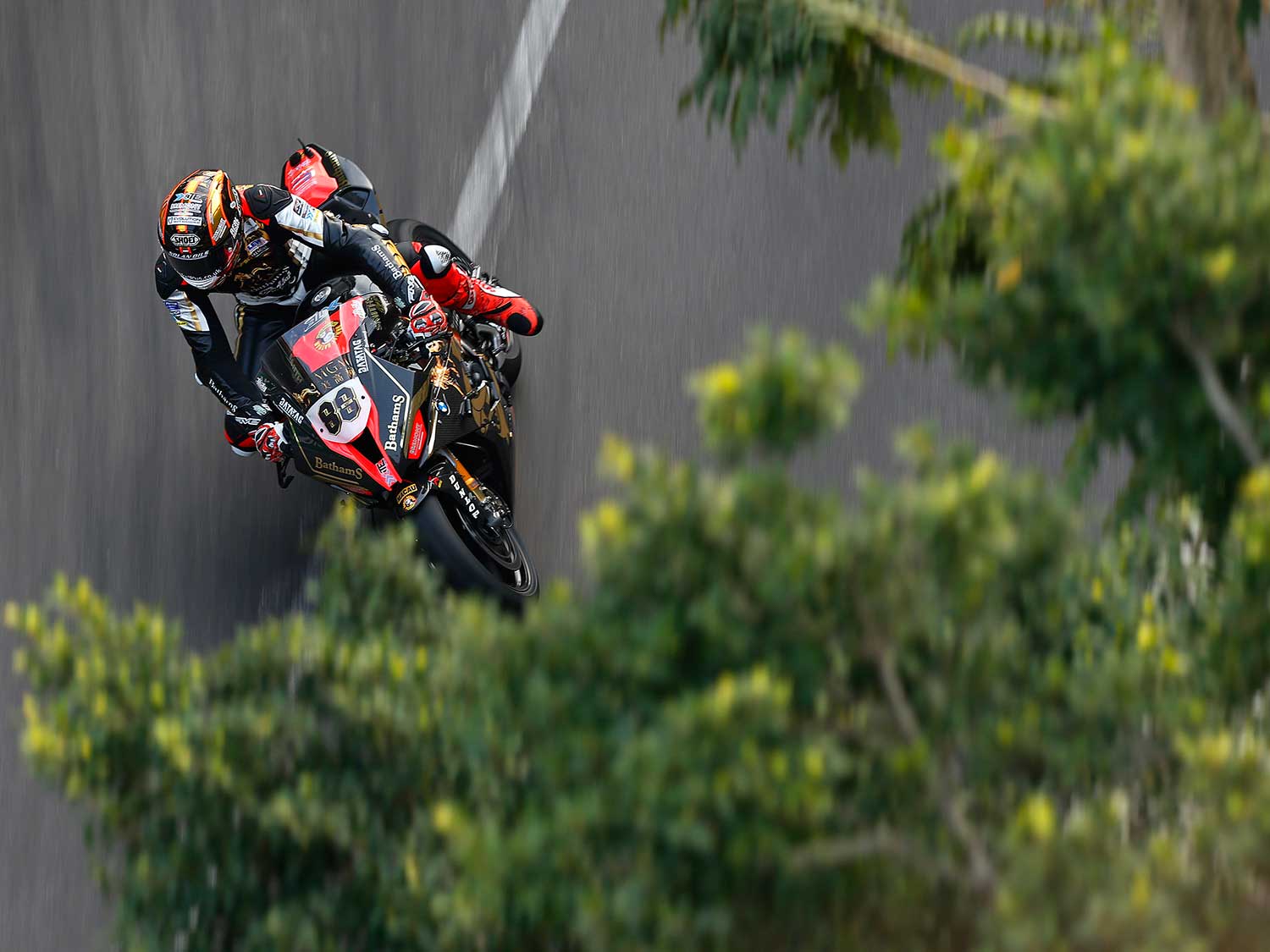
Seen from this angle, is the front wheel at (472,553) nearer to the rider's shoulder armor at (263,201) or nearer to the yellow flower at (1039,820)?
the rider's shoulder armor at (263,201)

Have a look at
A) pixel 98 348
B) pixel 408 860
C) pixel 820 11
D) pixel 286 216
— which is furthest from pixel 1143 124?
pixel 98 348

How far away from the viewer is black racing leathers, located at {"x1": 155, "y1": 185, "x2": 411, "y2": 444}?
8492 mm

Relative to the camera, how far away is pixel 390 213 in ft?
39.2

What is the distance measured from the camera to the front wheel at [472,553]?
8602 mm

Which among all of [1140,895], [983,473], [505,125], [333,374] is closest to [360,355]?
[333,374]

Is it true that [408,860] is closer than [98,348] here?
Yes

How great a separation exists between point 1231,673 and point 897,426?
525 centimetres

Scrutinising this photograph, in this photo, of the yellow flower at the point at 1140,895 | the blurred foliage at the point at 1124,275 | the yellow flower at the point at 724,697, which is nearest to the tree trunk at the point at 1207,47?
the blurred foliage at the point at 1124,275

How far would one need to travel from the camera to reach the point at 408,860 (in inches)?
192

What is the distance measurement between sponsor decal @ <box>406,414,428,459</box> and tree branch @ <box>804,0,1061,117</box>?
3535mm

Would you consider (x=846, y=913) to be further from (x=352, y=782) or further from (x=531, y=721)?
(x=352, y=782)

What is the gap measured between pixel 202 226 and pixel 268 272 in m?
0.58

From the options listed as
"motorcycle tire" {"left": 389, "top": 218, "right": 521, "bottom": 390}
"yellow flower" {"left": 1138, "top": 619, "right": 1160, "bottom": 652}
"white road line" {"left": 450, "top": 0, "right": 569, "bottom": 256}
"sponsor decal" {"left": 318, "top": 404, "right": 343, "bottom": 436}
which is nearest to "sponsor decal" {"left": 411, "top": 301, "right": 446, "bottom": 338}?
"sponsor decal" {"left": 318, "top": 404, "right": 343, "bottom": 436}

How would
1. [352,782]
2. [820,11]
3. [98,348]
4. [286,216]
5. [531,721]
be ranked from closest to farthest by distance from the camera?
[531,721] → [352,782] → [820,11] → [286,216] → [98,348]
